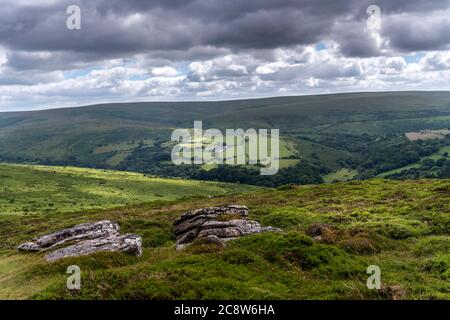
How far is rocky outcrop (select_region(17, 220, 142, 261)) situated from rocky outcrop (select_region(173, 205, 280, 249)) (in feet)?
13.1

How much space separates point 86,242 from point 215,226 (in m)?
10.5

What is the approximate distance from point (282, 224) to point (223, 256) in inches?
712

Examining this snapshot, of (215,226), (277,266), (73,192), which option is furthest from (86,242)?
(73,192)

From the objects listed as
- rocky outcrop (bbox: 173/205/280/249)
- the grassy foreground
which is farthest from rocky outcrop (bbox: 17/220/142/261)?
rocky outcrop (bbox: 173/205/280/249)

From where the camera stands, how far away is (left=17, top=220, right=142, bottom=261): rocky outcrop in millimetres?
30312

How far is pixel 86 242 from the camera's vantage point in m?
33.2

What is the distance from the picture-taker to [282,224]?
137ft

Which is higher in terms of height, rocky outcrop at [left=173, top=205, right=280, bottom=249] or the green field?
rocky outcrop at [left=173, top=205, right=280, bottom=249]

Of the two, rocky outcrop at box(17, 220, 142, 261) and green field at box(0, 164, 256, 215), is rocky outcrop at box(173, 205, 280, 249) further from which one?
green field at box(0, 164, 256, 215)

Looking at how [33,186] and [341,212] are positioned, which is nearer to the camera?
[341,212]
